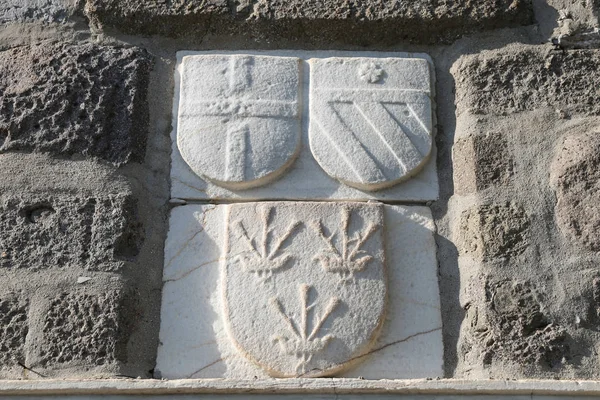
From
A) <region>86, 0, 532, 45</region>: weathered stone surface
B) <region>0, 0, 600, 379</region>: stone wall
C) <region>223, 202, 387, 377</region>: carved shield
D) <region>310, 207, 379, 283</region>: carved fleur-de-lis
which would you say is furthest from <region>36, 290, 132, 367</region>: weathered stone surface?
<region>86, 0, 532, 45</region>: weathered stone surface

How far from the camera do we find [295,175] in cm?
230

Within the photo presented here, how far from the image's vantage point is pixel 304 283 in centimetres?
214

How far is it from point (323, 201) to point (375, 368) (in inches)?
16.3

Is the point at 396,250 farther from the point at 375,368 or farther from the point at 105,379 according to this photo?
the point at 105,379

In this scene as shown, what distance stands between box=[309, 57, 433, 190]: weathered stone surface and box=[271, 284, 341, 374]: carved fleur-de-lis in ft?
1.11

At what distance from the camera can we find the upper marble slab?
2.28m

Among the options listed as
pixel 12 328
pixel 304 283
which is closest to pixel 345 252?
pixel 304 283

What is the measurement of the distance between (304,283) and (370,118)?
46 cm

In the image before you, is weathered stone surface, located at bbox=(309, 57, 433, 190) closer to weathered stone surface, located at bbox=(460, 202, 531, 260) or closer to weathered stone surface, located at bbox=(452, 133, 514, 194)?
weathered stone surface, located at bbox=(452, 133, 514, 194)

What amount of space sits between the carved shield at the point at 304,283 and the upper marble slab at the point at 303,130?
0.25 feet

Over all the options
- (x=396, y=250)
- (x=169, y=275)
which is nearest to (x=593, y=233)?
(x=396, y=250)

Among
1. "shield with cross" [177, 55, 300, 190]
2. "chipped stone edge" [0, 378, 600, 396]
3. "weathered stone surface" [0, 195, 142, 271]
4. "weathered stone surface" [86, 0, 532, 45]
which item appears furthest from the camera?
"weathered stone surface" [86, 0, 532, 45]

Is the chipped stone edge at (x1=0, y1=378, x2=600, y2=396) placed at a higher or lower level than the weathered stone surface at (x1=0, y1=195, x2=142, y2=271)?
lower

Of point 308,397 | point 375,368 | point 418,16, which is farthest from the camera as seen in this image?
point 418,16
